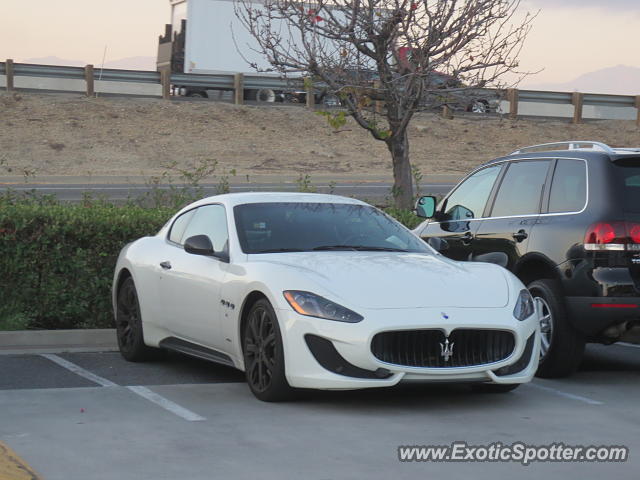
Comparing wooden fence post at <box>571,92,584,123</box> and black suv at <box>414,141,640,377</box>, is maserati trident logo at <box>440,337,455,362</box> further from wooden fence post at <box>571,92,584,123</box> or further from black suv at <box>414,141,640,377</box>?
wooden fence post at <box>571,92,584,123</box>

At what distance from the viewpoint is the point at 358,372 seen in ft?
24.3

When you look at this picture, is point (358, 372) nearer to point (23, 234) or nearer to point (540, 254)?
point (540, 254)

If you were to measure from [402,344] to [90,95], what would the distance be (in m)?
30.3

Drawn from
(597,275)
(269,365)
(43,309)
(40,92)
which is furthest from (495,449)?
(40,92)

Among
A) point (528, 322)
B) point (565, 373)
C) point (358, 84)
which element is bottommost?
point (565, 373)

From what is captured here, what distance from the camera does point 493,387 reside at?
824 centimetres

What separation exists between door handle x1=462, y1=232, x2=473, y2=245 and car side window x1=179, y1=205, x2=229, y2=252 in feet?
7.96

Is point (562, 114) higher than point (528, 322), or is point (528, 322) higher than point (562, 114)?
point (562, 114)

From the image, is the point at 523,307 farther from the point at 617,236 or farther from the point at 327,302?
the point at 327,302

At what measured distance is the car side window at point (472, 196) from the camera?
34.1 feet

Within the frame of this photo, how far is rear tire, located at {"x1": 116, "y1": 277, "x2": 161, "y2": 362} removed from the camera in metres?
9.66

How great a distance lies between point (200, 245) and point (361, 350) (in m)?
1.75

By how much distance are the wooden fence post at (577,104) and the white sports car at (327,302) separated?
2999cm

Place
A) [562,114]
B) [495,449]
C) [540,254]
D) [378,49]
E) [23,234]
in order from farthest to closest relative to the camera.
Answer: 1. [562,114]
2. [378,49]
3. [23,234]
4. [540,254]
5. [495,449]
